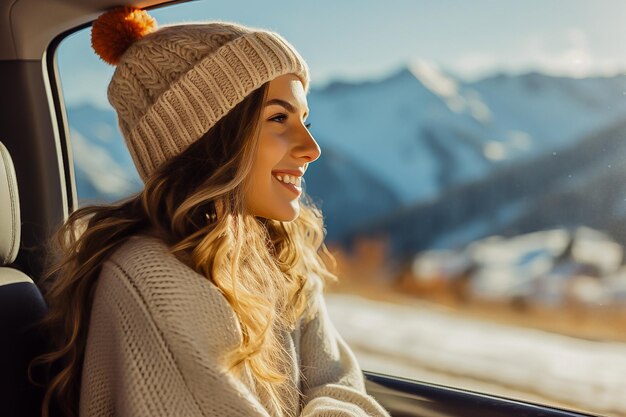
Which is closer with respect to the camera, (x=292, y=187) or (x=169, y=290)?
(x=169, y=290)

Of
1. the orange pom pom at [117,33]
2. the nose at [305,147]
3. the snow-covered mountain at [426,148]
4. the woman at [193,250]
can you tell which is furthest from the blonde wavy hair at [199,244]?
the snow-covered mountain at [426,148]

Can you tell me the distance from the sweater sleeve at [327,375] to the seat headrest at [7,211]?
66 cm

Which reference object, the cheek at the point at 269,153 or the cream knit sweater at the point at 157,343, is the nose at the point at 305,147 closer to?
the cheek at the point at 269,153

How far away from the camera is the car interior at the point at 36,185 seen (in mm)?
1339

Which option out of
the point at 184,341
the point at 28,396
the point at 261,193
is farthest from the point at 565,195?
the point at 28,396

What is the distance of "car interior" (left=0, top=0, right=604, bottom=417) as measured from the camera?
4.39 ft

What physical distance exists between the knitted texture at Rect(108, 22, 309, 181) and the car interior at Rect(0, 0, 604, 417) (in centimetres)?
31

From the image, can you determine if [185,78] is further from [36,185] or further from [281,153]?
[36,185]

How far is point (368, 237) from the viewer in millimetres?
3604

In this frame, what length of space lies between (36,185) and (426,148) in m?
2.32

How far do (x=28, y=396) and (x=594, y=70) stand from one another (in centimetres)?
168

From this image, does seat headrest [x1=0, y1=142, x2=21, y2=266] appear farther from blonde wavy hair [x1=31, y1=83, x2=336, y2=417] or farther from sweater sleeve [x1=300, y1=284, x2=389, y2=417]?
sweater sleeve [x1=300, y1=284, x2=389, y2=417]

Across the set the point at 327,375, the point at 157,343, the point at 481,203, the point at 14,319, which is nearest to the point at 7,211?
the point at 14,319

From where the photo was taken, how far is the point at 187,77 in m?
1.27
